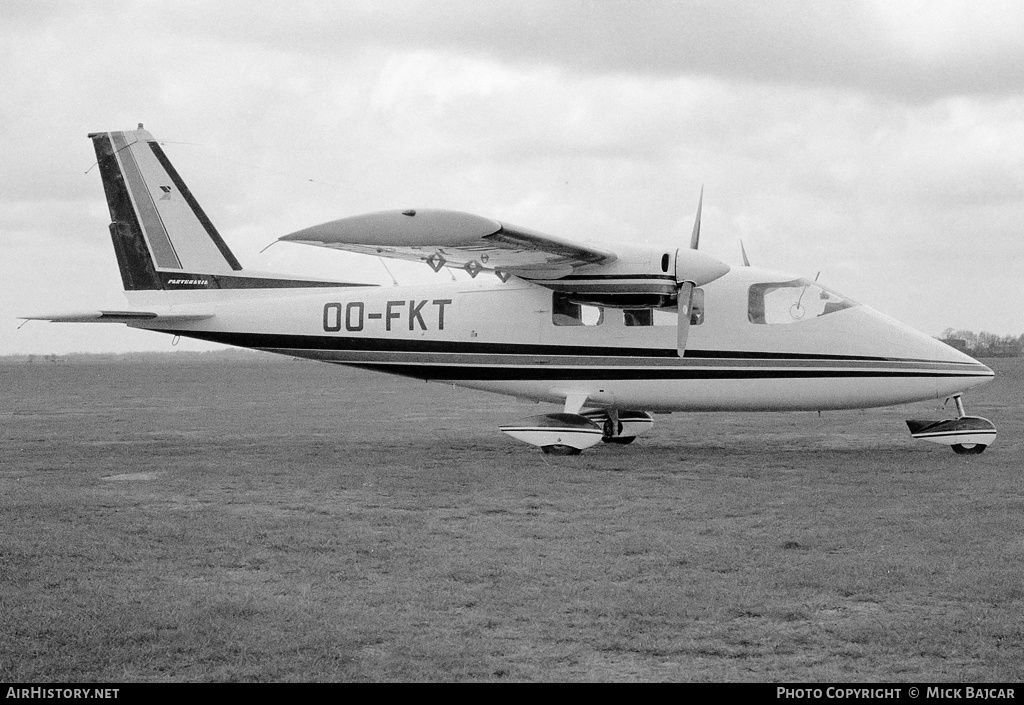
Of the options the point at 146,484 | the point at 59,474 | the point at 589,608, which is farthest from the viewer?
the point at 59,474

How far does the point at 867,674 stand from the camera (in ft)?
16.2

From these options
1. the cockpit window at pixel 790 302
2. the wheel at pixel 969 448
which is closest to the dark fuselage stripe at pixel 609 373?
the cockpit window at pixel 790 302

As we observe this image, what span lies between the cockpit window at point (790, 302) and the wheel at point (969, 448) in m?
2.60

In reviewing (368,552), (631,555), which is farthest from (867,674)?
(368,552)

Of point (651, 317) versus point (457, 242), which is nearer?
point (457, 242)

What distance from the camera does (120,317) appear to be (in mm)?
16109

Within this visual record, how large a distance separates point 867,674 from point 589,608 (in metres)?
1.83

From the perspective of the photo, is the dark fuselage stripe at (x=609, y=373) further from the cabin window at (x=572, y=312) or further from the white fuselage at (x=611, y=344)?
the cabin window at (x=572, y=312)

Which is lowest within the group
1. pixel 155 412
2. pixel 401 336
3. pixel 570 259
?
pixel 155 412

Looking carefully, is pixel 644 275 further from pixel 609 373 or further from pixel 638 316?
pixel 609 373

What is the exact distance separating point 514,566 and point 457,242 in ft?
20.3

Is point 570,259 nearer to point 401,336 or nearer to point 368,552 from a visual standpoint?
point 401,336

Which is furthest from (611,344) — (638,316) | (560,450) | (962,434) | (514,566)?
(514,566)

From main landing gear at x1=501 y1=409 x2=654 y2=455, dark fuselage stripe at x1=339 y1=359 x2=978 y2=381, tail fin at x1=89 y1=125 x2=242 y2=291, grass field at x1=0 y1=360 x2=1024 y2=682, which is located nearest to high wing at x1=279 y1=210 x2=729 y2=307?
dark fuselage stripe at x1=339 y1=359 x2=978 y2=381
